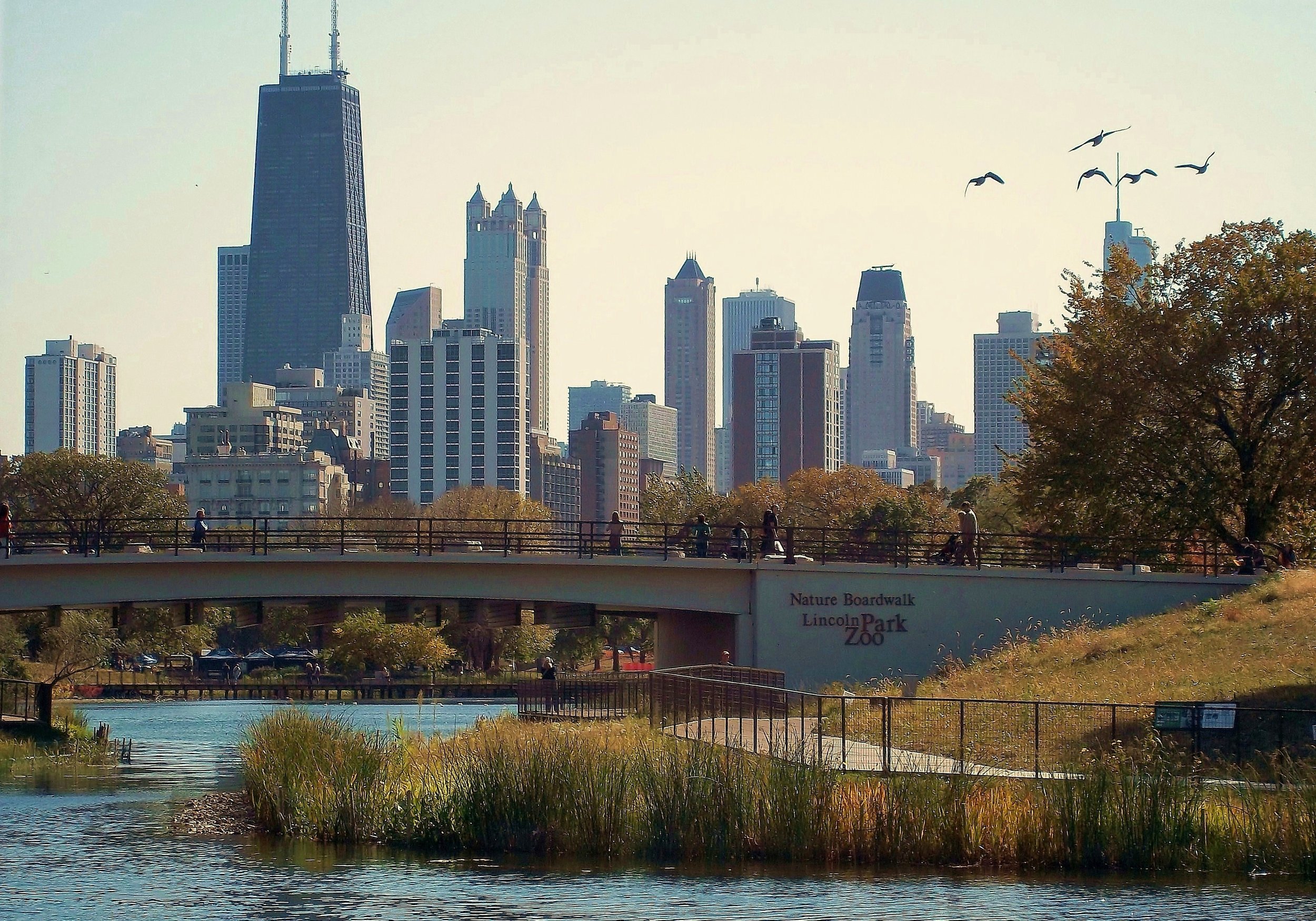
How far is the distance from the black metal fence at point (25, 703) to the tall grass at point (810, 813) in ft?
99.3

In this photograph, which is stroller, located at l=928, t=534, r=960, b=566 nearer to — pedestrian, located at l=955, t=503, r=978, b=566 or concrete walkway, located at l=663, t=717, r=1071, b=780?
pedestrian, located at l=955, t=503, r=978, b=566

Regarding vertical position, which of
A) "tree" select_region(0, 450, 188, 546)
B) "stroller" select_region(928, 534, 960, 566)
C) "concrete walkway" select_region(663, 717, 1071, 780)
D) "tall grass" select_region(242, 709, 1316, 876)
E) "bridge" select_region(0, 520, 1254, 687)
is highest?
"tree" select_region(0, 450, 188, 546)

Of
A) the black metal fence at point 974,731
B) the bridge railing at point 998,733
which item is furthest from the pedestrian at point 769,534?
the bridge railing at point 998,733

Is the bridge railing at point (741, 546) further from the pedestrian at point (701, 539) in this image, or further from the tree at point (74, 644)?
the tree at point (74, 644)

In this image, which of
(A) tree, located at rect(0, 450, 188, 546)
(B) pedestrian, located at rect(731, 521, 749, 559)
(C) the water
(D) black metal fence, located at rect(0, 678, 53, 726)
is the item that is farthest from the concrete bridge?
(A) tree, located at rect(0, 450, 188, 546)

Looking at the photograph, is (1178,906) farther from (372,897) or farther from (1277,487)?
(1277,487)

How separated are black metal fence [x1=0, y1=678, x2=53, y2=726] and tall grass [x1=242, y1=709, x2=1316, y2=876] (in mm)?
30273

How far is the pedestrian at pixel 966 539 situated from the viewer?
5491cm

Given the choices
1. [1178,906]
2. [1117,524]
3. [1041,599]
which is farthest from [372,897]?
[1117,524]

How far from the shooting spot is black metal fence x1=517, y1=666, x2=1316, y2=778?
2894cm

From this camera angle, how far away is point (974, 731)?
33.0 metres

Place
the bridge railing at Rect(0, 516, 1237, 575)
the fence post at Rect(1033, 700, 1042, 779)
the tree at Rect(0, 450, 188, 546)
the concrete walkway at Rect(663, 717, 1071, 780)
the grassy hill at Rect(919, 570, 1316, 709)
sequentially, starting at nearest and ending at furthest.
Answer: the concrete walkway at Rect(663, 717, 1071, 780) → the fence post at Rect(1033, 700, 1042, 779) → the grassy hill at Rect(919, 570, 1316, 709) → the bridge railing at Rect(0, 516, 1237, 575) → the tree at Rect(0, 450, 188, 546)

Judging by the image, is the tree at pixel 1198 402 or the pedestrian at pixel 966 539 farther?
the tree at pixel 1198 402

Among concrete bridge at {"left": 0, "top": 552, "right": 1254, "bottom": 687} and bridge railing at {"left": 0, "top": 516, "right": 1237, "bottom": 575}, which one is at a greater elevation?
bridge railing at {"left": 0, "top": 516, "right": 1237, "bottom": 575}
